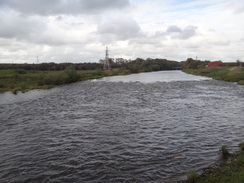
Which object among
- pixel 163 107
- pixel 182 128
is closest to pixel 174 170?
pixel 182 128

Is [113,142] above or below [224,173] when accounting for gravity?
below

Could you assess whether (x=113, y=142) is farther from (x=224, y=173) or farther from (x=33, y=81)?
(x=33, y=81)

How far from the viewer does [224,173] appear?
11.8 meters

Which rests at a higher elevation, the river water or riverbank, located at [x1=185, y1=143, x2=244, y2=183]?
riverbank, located at [x1=185, y1=143, x2=244, y2=183]

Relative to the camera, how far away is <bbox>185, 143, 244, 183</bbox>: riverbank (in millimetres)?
10727

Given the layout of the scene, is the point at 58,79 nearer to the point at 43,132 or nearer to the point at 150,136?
the point at 43,132

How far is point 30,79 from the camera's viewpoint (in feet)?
245

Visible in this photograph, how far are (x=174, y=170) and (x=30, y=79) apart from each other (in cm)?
6966

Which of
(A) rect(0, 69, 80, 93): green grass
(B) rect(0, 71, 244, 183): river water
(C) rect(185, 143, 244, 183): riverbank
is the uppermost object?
(A) rect(0, 69, 80, 93): green grass

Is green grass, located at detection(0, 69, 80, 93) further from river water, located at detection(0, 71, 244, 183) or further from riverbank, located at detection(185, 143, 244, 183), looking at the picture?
riverbank, located at detection(185, 143, 244, 183)

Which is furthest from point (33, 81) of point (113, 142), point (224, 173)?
point (224, 173)

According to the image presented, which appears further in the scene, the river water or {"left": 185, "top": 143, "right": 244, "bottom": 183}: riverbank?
the river water

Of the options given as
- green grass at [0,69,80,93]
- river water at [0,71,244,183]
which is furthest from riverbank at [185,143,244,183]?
green grass at [0,69,80,93]

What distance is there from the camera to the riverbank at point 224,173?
1073cm
